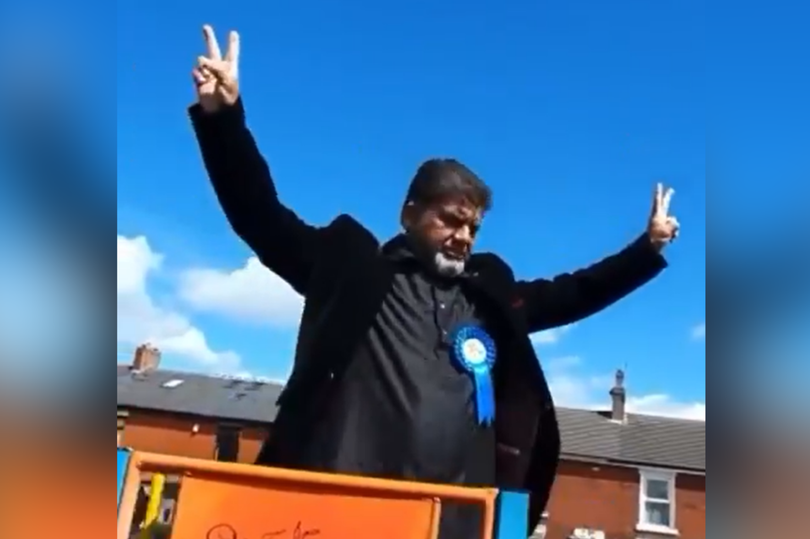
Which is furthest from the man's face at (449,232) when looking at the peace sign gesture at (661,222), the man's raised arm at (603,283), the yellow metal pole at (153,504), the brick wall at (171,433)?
the brick wall at (171,433)

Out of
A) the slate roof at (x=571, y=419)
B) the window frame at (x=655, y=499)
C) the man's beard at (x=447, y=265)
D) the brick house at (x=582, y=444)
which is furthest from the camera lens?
the slate roof at (x=571, y=419)

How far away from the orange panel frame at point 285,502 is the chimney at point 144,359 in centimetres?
2600

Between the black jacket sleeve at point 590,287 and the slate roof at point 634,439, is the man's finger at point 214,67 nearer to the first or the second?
the black jacket sleeve at point 590,287

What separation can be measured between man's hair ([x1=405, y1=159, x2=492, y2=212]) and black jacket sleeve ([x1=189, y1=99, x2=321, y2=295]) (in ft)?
1.17

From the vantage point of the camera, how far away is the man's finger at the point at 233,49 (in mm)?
2207

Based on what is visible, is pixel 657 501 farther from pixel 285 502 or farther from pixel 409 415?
pixel 285 502

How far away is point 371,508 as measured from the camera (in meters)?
1.78

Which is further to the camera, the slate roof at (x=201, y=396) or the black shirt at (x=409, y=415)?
the slate roof at (x=201, y=396)

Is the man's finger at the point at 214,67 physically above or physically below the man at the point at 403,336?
above

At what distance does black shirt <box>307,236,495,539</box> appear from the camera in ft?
A: 7.19

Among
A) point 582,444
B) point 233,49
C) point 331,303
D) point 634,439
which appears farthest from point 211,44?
point 634,439

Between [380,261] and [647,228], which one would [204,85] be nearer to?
[380,261]

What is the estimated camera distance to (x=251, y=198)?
7.61 feet

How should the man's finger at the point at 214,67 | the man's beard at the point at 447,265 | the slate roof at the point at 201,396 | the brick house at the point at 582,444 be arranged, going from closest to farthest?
the man's finger at the point at 214,67
the man's beard at the point at 447,265
the brick house at the point at 582,444
the slate roof at the point at 201,396
